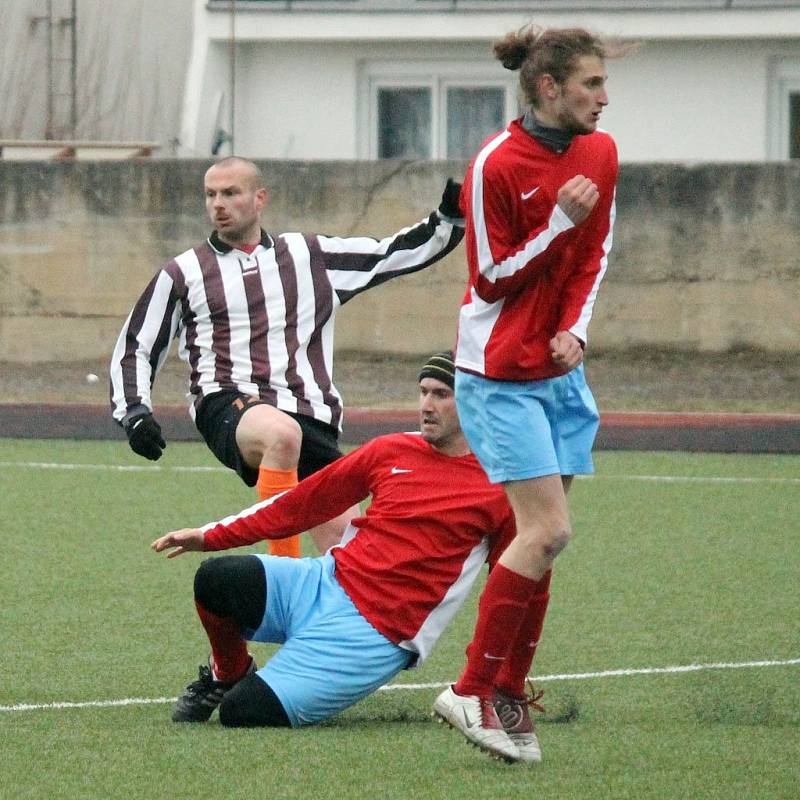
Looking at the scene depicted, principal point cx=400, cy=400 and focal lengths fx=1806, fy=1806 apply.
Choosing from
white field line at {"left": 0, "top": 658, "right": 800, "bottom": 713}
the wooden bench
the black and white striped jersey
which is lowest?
white field line at {"left": 0, "top": 658, "right": 800, "bottom": 713}

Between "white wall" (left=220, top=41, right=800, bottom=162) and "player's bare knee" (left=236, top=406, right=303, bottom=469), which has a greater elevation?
"white wall" (left=220, top=41, right=800, bottom=162)

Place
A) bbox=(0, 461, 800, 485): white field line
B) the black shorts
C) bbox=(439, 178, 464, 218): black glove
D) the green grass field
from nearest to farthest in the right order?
1. the green grass field
2. bbox=(439, 178, 464, 218): black glove
3. the black shorts
4. bbox=(0, 461, 800, 485): white field line

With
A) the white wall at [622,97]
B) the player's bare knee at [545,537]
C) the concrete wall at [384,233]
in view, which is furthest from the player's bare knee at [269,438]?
the white wall at [622,97]

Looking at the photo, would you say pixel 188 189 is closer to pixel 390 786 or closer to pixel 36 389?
pixel 36 389

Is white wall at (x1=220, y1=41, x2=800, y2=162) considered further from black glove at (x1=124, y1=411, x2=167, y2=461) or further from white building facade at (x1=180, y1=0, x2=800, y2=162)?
black glove at (x1=124, y1=411, x2=167, y2=461)

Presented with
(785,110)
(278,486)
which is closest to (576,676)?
(278,486)

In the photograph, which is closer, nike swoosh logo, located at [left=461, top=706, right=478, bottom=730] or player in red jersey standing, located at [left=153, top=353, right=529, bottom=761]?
nike swoosh logo, located at [left=461, top=706, right=478, bottom=730]

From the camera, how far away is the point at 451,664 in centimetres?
604

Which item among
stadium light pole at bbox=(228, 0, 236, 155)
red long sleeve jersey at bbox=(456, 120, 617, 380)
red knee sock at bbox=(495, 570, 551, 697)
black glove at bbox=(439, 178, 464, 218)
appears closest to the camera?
red long sleeve jersey at bbox=(456, 120, 617, 380)

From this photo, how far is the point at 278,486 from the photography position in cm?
612

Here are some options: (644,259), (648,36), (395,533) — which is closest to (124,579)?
(395,533)

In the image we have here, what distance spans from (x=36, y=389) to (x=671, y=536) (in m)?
6.78

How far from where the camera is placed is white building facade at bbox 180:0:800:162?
17703 mm

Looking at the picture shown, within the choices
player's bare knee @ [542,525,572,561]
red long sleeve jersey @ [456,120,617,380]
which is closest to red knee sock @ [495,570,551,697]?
player's bare knee @ [542,525,572,561]
